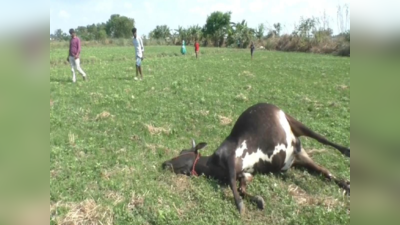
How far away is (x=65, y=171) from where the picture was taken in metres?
5.16

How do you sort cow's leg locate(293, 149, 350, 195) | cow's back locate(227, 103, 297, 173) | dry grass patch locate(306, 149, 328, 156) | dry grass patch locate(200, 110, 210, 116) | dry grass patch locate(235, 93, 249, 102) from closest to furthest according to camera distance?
cow's leg locate(293, 149, 350, 195) < cow's back locate(227, 103, 297, 173) < dry grass patch locate(306, 149, 328, 156) < dry grass patch locate(200, 110, 210, 116) < dry grass patch locate(235, 93, 249, 102)

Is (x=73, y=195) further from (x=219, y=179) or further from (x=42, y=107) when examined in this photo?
(x=42, y=107)

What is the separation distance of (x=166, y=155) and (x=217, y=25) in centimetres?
6601

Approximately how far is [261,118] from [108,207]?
8.14 ft

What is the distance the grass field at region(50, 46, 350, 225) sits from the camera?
416cm

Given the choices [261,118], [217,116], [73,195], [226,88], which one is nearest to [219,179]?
[261,118]

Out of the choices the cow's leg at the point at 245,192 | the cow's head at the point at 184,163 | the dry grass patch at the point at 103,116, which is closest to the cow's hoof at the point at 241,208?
the cow's leg at the point at 245,192

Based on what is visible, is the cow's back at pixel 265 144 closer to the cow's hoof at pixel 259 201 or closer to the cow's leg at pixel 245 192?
the cow's leg at pixel 245 192

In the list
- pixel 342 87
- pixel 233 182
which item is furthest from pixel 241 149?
pixel 342 87

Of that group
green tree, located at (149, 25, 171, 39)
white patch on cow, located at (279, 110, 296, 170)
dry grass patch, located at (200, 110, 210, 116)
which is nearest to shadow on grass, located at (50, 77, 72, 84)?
dry grass patch, located at (200, 110, 210, 116)

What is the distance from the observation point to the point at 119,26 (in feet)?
328

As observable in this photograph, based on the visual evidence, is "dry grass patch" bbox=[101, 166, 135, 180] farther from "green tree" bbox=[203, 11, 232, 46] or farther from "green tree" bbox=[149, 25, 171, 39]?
"green tree" bbox=[149, 25, 171, 39]

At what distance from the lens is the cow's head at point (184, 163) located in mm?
5258

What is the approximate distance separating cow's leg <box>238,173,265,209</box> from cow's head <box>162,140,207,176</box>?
71 centimetres
